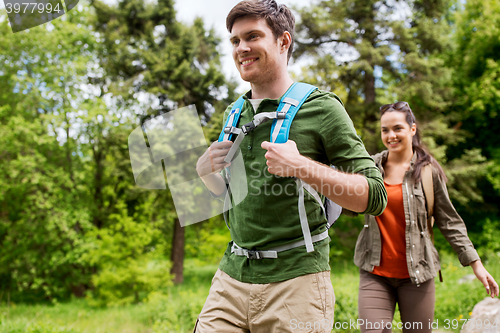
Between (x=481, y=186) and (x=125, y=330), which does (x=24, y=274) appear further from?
(x=481, y=186)

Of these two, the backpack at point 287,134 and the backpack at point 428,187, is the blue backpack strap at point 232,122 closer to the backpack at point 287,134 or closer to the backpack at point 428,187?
the backpack at point 287,134

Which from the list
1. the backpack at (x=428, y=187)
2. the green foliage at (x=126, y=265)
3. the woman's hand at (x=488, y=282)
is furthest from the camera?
the green foliage at (x=126, y=265)

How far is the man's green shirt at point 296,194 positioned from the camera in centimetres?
142

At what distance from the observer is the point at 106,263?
11.5 m

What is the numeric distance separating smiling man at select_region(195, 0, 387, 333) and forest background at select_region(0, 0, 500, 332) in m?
9.83

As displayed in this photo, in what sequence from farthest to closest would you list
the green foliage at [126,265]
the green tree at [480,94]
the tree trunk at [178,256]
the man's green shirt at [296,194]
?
1. the tree trunk at [178,256]
2. the green tree at [480,94]
3. the green foliage at [126,265]
4. the man's green shirt at [296,194]

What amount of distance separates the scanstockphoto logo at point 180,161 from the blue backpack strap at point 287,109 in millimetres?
236

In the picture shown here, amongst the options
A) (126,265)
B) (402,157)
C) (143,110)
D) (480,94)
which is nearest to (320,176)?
(402,157)

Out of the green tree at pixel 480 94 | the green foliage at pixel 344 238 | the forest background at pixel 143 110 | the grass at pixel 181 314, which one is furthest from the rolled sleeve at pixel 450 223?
the green tree at pixel 480 94

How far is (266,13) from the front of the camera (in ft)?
5.17

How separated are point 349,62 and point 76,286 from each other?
14.4m

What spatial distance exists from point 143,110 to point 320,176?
12.2 m

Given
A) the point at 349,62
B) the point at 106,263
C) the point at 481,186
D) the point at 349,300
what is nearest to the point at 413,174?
the point at 349,300

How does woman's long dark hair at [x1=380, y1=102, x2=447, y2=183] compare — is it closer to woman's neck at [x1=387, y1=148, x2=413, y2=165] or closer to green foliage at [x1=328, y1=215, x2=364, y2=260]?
woman's neck at [x1=387, y1=148, x2=413, y2=165]
